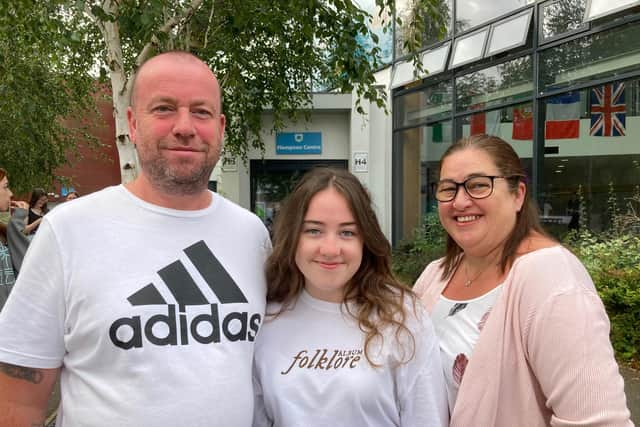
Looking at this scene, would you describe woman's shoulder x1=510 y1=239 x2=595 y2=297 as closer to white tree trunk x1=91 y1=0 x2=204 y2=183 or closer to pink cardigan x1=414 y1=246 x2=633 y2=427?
pink cardigan x1=414 y1=246 x2=633 y2=427

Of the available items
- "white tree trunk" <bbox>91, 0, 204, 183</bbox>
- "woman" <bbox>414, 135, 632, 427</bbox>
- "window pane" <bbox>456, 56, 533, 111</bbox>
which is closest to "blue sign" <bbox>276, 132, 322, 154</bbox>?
"window pane" <bbox>456, 56, 533, 111</bbox>

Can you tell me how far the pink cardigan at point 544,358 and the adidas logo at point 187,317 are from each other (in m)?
0.77

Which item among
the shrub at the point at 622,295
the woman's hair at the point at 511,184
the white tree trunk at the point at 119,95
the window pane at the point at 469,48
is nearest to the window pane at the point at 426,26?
the window pane at the point at 469,48

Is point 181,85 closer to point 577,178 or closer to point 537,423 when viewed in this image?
point 537,423

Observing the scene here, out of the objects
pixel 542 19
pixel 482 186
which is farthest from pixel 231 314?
pixel 542 19

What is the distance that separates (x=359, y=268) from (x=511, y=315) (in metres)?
0.58

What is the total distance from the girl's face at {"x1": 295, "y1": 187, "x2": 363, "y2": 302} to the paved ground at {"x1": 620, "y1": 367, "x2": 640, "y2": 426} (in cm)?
341

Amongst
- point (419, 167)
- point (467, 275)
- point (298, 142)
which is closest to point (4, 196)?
point (467, 275)

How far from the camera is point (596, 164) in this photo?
751 cm

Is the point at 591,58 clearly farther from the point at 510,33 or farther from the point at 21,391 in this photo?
the point at 21,391

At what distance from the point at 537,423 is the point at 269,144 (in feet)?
38.4

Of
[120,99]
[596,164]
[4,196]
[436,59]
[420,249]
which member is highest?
[436,59]

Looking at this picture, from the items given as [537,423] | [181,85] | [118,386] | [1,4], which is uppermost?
[1,4]

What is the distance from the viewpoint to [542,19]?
8.10 metres
